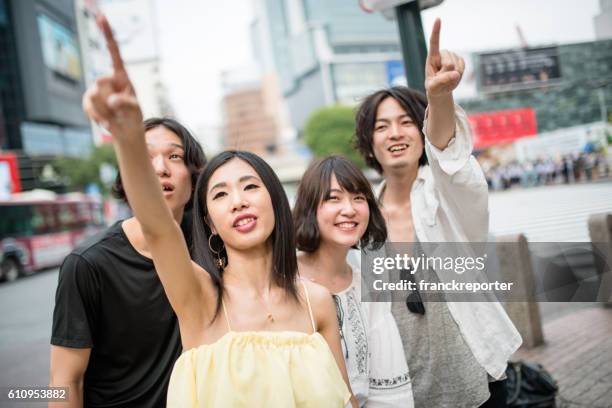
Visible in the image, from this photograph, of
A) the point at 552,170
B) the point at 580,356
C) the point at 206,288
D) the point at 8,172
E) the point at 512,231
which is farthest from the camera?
the point at 8,172

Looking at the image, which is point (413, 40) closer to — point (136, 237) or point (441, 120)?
point (441, 120)

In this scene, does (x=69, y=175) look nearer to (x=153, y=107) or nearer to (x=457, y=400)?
(x=457, y=400)

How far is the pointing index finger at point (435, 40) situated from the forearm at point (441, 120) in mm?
166

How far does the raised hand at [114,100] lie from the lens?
3.85ft

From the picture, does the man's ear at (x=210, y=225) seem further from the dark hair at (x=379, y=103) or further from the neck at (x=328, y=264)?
the dark hair at (x=379, y=103)

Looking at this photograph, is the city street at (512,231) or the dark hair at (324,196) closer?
the dark hair at (324,196)

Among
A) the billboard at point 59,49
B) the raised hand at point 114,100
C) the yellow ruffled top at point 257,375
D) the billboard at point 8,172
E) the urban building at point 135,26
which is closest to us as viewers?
the raised hand at point 114,100

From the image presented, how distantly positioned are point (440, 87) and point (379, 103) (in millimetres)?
595

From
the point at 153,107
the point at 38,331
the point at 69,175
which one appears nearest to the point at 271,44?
the point at 153,107

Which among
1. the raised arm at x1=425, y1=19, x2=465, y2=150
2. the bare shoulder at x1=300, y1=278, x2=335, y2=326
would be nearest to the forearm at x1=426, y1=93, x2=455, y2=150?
the raised arm at x1=425, y1=19, x2=465, y2=150

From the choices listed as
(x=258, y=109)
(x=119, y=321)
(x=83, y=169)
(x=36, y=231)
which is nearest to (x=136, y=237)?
(x=119, y=321)

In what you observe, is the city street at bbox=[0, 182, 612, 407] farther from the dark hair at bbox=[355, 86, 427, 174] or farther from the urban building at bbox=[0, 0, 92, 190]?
the urban building at bbox=[0, 0, 92, 190]

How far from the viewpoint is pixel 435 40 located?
5.61 feet

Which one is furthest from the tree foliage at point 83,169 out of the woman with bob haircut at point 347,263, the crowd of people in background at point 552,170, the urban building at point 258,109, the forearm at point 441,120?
the urban building at point 258,109
